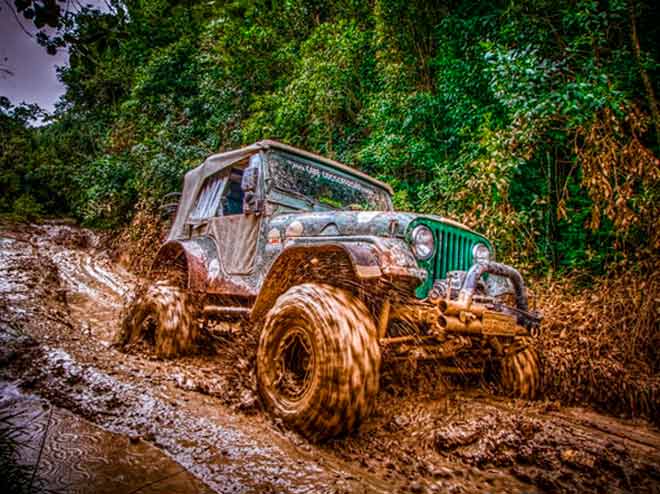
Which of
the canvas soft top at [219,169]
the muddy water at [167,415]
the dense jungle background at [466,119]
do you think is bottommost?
the muddy water at [167,415]

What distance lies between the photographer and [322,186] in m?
Answer: 3.84

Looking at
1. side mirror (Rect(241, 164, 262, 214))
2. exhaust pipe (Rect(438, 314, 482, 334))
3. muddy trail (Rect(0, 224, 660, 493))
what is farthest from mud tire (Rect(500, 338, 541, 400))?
side mirror (Rect(241, 164, 262, 214))

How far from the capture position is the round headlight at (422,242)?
8.89 ft

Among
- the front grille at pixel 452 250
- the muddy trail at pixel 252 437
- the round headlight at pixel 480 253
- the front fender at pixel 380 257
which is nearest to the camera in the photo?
the muddy trail at pixel 252 437

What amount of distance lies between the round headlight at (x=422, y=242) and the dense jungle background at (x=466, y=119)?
78.2 inches

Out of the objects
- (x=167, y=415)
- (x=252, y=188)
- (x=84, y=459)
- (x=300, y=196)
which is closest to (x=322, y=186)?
(x=300, y=196)

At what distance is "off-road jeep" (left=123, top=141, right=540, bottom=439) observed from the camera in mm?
2188

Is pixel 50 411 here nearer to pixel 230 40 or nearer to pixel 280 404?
pixel 280 404

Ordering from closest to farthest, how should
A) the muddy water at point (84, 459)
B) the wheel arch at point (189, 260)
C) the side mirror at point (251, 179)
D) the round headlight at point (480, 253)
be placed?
1. the muddy water at point (84, 459)
2. the round headlight at point (480, 253)
3. the side mirror at point (251, 179)
4. the wheel arch at point (189, 260)

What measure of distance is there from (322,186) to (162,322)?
6.65ft

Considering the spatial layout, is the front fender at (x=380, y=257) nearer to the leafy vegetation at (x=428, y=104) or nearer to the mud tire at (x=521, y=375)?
the mud tire at (x=521, y=375)

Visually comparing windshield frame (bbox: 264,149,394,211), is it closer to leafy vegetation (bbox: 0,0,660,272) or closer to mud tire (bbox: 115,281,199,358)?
leafy vegetation (bbox: 0,0,660,272)

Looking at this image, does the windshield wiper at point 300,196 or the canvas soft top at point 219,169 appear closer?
the windshield wiper at point 300,196

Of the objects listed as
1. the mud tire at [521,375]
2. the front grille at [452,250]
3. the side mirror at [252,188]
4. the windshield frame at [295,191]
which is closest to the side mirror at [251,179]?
the side mirror at [252,188]
